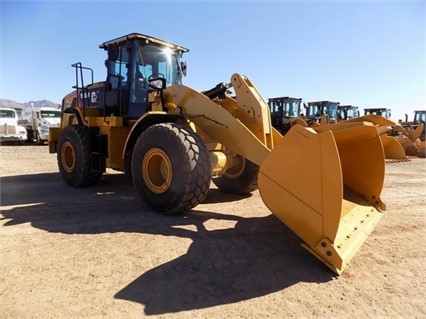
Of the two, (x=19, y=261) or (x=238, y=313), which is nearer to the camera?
→ (x=238, y=313)

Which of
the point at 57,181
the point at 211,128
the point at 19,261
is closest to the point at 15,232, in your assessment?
the point at 19,261

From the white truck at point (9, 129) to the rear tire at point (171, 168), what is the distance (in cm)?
1680

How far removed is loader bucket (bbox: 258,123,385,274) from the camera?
2887 mm

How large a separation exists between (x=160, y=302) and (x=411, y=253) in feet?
8.90

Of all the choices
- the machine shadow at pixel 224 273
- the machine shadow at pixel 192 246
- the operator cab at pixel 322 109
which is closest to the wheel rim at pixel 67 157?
the machine shadow at pixel 192 246

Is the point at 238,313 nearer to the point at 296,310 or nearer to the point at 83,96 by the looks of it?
the point at 296,310

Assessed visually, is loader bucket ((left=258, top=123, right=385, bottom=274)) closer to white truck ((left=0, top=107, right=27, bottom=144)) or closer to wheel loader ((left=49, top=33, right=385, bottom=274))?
wheel loader ((left=49, top=33, right=385, bottom=274))

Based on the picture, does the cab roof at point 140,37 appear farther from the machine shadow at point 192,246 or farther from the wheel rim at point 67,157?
the machine shadow at point 192,246

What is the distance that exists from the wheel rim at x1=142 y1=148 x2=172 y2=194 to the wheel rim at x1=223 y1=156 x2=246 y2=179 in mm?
1371

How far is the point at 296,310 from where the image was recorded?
97.3 inches

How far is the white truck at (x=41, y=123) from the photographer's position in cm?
1872

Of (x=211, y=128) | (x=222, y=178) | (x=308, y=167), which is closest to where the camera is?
(x=308, y=167)

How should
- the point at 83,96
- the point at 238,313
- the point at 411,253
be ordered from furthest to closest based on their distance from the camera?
the point at 83,96 < the point at 411,253 < the point at 238,313

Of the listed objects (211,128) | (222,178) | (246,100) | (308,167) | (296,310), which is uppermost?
(246,100)
